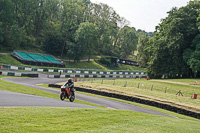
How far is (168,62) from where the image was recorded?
55.2 metres

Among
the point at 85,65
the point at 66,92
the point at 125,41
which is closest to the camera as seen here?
the point at 66,92

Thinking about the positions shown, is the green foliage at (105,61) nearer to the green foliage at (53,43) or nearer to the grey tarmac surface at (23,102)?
the green foliage at (53,43)

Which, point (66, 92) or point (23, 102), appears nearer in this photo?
point (23, 102)

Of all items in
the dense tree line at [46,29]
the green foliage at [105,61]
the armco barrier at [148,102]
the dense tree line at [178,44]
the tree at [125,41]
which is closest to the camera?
the armco barrier at [148,102]

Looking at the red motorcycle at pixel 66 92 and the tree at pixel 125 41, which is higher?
the tree at pixel 125 41

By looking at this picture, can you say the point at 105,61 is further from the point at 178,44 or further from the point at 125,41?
the point at 178,44

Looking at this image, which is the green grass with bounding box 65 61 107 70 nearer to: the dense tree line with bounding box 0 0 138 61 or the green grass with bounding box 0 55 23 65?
the dense tree line with bounding box 0 0 138 61

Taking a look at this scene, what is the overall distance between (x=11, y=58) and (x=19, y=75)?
63.5 ft

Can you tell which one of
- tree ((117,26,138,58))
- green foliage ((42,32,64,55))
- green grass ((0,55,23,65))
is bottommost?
green grass ((0,55,23,65))

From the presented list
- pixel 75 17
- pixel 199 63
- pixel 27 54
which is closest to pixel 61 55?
pixel 27 54

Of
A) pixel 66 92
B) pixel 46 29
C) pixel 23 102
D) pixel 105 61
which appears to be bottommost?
pixel 23 102

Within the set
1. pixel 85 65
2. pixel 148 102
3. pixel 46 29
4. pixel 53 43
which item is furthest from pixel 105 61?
pixel 148 102

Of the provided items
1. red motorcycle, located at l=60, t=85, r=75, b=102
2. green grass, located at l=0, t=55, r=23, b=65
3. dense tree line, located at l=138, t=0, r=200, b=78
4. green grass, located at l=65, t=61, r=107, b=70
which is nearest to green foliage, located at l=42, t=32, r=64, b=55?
green grass, located at l=65, t=61, r=107, b=70

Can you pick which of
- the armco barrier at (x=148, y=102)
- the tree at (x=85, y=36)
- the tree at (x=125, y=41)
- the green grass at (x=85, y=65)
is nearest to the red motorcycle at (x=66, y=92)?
the armco barrier at (x=148, y=102)
